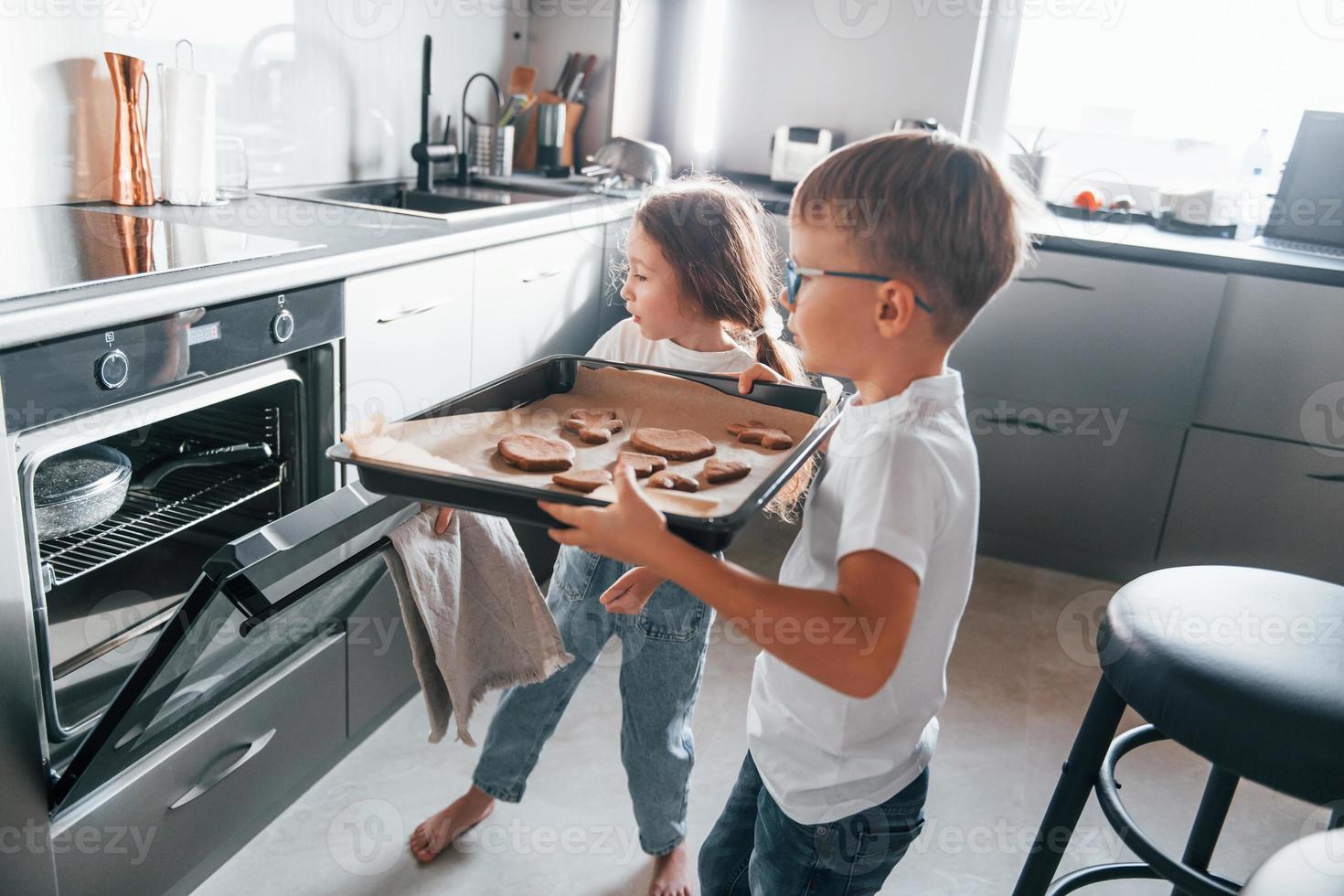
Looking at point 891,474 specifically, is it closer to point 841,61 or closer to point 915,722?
point 915,722

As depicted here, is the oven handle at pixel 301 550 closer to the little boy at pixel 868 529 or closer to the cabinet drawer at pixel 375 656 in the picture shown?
the little boy at pixel 868 529

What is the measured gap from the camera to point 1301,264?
2.34 m

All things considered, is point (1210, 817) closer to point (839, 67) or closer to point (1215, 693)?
point (1215, 693)

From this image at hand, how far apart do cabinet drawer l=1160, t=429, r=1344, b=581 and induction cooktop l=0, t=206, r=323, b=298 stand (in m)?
2.11

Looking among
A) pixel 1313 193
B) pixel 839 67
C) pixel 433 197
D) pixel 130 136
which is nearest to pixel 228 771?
pixel 130 136

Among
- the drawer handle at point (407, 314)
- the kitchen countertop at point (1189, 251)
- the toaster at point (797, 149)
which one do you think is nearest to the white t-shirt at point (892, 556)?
the drawer handle at point (407, 314)

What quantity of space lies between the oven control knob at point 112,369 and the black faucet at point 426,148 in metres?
1.50

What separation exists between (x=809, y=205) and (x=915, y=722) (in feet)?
1.56

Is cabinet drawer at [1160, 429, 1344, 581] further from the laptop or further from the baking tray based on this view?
the baking tray

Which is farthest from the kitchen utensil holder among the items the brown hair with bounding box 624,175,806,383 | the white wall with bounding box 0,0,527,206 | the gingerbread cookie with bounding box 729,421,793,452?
the gingerbread cookie with bounding box 729,421,793,452

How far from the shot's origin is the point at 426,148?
2.54 metres

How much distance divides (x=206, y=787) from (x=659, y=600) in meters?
0.68

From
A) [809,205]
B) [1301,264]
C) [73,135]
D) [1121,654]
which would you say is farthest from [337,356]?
[1301,264]

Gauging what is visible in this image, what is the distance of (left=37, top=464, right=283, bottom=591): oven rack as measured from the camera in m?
1.32
